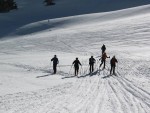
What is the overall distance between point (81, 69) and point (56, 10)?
1598 inches

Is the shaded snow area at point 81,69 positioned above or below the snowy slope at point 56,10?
below

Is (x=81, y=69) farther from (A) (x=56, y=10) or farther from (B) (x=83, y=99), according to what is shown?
(A) (x=56, y=10)

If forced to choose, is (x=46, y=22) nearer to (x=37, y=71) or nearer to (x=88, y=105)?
(x=37, y=71)

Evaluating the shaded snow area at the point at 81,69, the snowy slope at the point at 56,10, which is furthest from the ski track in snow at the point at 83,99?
the snowy slope at the point at 56,10

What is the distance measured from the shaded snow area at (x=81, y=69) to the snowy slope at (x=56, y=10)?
18.2 feet

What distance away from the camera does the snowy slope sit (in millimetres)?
63406

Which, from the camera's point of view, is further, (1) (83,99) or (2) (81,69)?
(2) (81,69)

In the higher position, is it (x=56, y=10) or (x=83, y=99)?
(x=56, y=10)

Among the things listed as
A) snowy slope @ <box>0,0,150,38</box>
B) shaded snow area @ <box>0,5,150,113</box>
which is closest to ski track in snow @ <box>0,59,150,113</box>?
shaded snow area @ <box>0,5,150,113</box>

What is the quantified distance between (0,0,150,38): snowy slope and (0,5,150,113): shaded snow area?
5.54 m

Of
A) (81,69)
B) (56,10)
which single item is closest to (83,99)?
(81,69)

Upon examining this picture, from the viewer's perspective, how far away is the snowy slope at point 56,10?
63.4 meters

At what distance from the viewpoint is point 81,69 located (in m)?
28.9

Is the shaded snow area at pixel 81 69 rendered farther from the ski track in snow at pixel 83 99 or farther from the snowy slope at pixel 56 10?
the snowy slope at pixel 56 10
